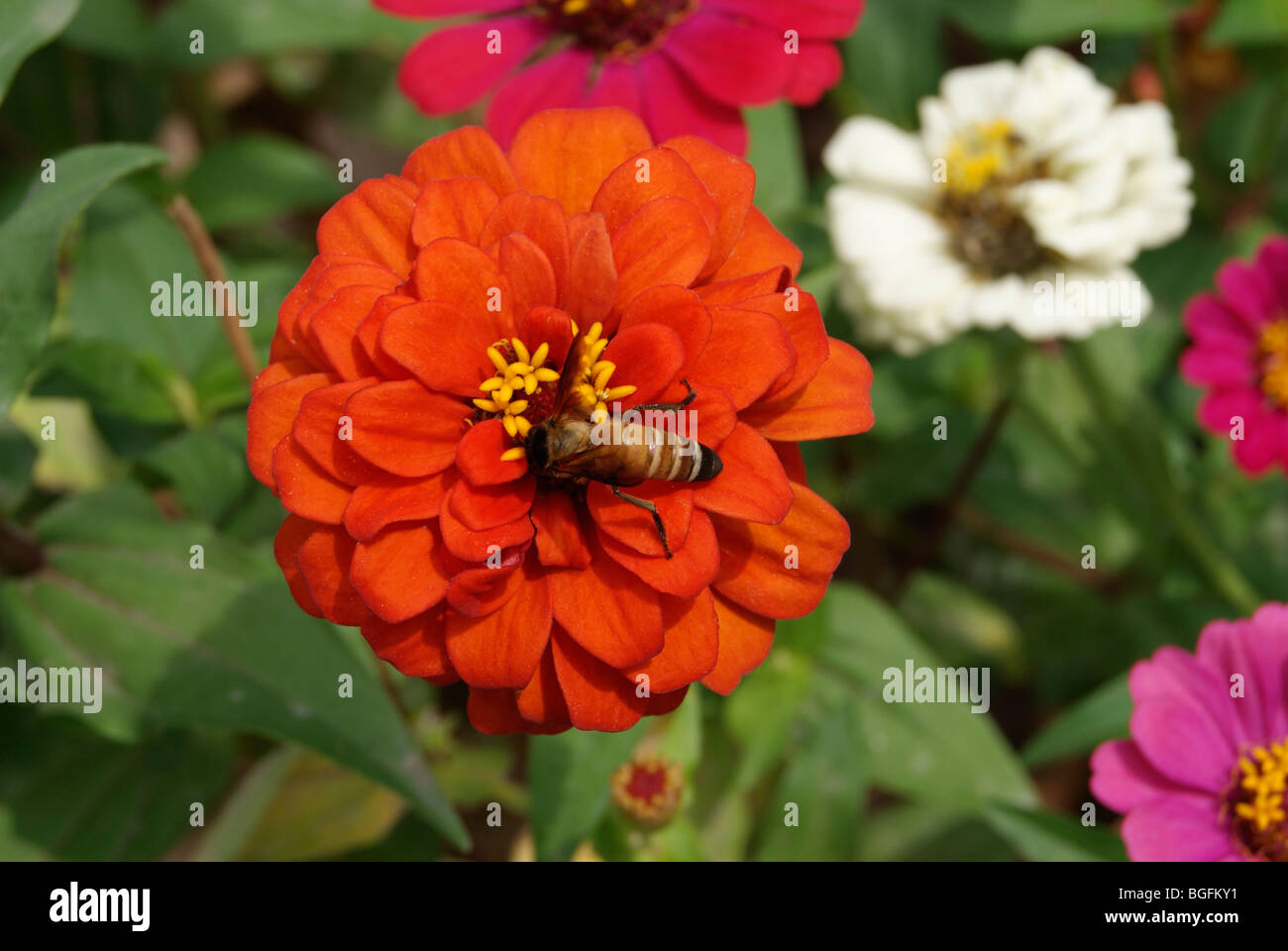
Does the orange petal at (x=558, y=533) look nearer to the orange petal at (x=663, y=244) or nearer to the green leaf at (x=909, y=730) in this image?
the orange petal at (x=663, y=244)

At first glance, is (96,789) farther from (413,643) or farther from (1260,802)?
(1260,802)

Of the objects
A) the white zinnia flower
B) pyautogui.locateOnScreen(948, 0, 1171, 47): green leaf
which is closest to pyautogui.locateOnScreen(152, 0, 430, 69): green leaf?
the white zinnia flower

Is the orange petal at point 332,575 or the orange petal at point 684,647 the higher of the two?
the orange petal at point 332,575

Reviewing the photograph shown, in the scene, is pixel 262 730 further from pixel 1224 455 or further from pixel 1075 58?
pixel 1075 58

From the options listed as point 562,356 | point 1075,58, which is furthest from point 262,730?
point 1075,58

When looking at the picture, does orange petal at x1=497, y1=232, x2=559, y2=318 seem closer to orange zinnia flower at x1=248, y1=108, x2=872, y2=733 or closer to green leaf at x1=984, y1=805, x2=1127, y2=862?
orange zinnia flower at x1=248, y1=108, x2=872, y2=733

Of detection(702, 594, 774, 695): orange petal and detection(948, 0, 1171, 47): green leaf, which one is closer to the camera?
detection(702, 594, 774, 695): orange petal

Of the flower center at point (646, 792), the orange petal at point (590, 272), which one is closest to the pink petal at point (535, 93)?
the orange petal at point (590, 272)
